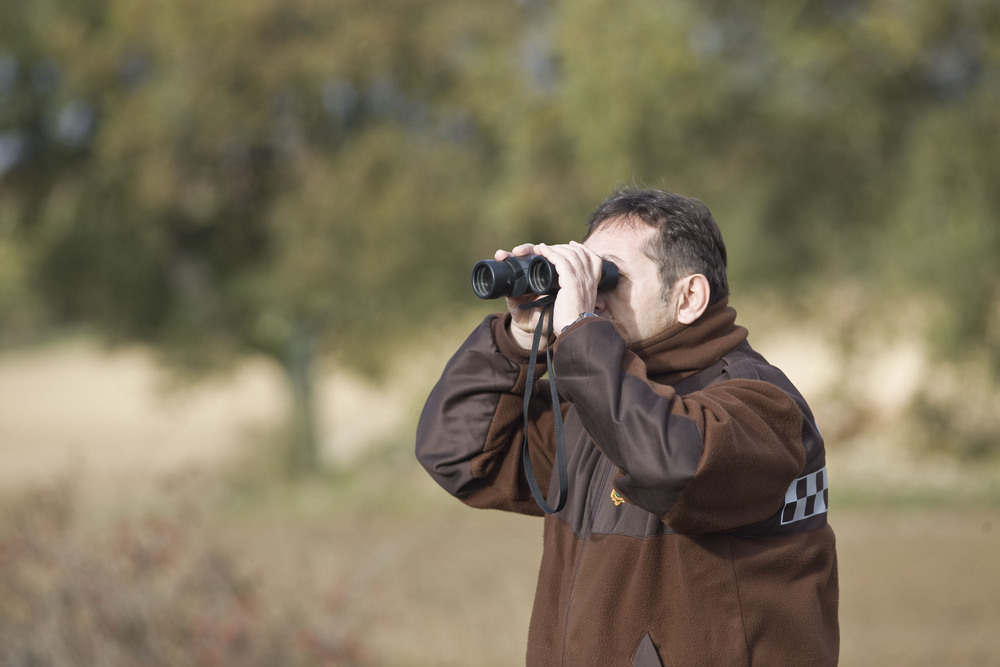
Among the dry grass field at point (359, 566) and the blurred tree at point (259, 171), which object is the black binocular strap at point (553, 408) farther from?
the blurred tree at point (259, 171)

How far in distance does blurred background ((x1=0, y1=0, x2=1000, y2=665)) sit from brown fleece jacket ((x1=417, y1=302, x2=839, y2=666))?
4554 mm

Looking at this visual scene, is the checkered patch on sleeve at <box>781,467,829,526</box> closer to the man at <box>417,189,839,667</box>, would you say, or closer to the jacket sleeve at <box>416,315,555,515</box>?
the man at <box>417,189,839,667</box>

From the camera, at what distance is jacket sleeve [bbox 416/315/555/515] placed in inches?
90.4

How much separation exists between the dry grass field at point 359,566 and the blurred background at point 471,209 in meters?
0.06

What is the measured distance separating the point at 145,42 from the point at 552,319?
512 inches

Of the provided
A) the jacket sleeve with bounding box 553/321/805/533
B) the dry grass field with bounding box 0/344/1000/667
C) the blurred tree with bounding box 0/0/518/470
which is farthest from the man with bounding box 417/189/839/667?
the blurred tree with bounding box 0/0/518/470

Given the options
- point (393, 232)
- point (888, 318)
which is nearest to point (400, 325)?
point (393, 232)

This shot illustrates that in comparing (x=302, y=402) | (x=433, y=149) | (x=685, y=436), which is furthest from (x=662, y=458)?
(x=302, y=402)

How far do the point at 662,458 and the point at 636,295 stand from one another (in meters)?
0.42

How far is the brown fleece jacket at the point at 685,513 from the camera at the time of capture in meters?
1.82

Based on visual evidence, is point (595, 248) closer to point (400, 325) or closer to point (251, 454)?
point (400, 325)

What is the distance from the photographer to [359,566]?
582cm

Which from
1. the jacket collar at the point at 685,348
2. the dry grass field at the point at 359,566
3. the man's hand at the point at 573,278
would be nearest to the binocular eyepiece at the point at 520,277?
the man's hand at the point at 573,278

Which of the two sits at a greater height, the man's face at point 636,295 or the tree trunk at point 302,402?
the tree trunk at point 302,402
